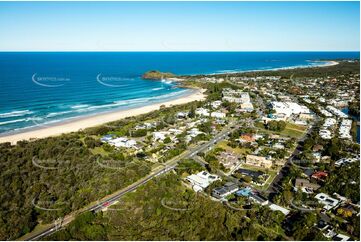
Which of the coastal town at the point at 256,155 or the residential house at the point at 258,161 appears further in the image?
the residential house at the point at 258,161

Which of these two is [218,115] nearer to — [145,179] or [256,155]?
[256,155]

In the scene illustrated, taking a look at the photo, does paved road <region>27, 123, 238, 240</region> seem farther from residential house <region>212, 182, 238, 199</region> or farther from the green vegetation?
residential house <region>212, 182, 238, 199</region>

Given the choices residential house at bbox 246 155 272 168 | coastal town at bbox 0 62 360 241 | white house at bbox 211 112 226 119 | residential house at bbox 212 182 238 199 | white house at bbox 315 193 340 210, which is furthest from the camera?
white house at bbox 211 112 226 119

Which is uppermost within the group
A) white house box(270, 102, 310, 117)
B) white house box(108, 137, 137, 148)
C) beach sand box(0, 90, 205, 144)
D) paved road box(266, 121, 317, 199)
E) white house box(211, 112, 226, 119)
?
white house box(270, 102, 310, 117)

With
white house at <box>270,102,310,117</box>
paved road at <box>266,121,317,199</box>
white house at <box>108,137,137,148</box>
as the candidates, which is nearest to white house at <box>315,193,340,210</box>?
paved road at <box>266,121,317,199</box>

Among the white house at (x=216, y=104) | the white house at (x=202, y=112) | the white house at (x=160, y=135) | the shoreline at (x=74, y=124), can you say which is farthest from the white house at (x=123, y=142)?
the white house at (x=216, y=104)

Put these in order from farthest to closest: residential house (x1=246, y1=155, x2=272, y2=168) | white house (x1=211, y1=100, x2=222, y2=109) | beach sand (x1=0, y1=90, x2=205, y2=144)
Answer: white house (x1=211, y1=100, x2=222, y2=109) → beach sand (x1=0, y1=90, x2=205, y2=144) → residential house (x1=246, y1=155, x2=272, y2=168)

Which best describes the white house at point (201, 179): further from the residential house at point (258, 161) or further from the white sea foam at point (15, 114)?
the white sea foam at point (15, 114)

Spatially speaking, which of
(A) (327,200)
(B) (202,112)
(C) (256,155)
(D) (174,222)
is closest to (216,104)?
(B) (202,112)

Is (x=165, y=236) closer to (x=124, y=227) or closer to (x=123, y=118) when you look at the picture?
(x=124, y=227)
